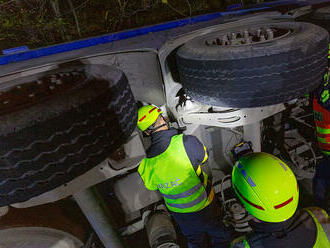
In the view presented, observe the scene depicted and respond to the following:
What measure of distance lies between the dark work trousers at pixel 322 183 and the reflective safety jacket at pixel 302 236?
108 cm

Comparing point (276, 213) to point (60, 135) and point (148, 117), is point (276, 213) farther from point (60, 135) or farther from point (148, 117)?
point (60, 135)

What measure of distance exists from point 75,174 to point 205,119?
4.54 feet

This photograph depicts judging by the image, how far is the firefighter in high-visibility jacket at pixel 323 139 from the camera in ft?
7.44

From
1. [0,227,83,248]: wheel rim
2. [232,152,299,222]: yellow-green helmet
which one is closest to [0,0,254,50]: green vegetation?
[0,227,83,248]: wheel rim

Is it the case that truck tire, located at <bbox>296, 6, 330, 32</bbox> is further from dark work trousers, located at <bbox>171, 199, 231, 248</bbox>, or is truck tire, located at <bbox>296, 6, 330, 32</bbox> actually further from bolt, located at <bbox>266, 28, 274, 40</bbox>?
dark work trousers, located at <bbox>171, 199, 231, 248</bbox>

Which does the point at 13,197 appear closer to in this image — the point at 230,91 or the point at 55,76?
the point at 55,76

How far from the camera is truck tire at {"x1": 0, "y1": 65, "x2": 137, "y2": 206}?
0.85m

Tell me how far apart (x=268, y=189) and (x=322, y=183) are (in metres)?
1.37

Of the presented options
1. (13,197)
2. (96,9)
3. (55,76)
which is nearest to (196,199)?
(13,197)

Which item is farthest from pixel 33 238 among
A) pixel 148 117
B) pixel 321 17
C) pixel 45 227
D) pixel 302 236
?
pixel 321 17

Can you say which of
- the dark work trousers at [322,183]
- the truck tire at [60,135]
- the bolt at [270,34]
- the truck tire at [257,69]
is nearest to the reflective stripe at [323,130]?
the dark work trousers at [322,183]

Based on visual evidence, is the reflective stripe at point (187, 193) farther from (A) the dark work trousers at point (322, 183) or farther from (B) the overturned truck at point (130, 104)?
(A) the dark work trousers at point (322, 183)

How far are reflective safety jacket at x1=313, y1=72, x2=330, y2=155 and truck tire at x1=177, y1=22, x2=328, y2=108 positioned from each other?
770 mm

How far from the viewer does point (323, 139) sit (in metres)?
2.41
